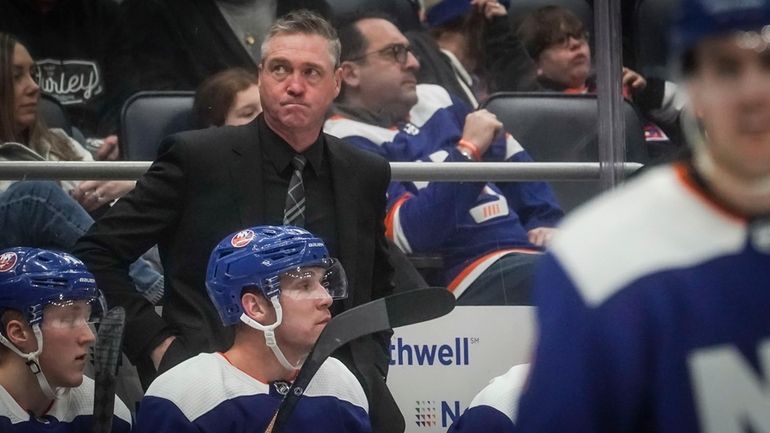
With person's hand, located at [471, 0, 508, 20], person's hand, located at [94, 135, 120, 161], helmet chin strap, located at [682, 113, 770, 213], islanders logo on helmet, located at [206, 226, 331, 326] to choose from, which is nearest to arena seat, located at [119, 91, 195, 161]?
person's hand, located at [94, 135, 120, 161]

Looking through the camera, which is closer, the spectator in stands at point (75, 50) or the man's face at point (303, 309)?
the man's face at point (303, 309)

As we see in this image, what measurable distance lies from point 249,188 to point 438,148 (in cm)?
67

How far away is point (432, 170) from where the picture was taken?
3.34 meters

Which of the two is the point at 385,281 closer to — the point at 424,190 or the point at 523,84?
the point at 424,190

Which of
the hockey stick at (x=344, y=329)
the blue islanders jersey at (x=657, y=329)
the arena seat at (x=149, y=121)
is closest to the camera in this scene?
the blue islanders jersey at (x=657, y=329)

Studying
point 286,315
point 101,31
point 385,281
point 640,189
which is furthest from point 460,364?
point 640,189

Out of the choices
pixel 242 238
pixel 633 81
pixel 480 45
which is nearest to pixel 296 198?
pixel 242 238

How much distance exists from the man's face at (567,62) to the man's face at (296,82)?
30.8 inches

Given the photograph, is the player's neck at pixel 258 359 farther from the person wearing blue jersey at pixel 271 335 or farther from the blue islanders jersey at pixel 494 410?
the blue islanders jersey at pixel 494 410

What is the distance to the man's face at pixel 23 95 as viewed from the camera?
133 inches

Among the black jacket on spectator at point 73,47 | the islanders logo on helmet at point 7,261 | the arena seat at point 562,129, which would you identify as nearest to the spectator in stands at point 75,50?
the black jacket on spectator at point 73,47

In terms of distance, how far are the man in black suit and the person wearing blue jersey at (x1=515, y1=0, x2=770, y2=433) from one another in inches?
70.7

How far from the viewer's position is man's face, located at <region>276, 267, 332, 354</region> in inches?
111

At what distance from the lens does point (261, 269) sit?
9.28 ft
